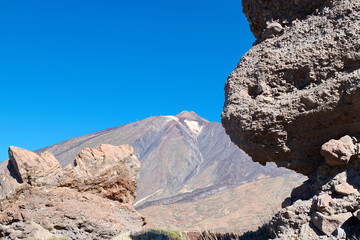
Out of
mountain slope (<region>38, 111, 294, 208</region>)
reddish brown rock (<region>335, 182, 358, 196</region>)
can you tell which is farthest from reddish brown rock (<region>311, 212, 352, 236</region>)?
mountain slope (<region>38, 111, 294, 208</region>)

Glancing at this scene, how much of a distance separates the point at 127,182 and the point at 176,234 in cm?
300

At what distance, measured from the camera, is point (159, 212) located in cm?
3488

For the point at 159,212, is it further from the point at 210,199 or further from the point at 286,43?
the point at 286,43

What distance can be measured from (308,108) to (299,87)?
0.44 meters

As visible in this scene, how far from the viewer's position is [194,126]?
10056 cm

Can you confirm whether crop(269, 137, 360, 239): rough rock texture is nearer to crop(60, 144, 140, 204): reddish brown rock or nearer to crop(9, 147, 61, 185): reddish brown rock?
crop(60, 144, 140, 204): reddish brown rock

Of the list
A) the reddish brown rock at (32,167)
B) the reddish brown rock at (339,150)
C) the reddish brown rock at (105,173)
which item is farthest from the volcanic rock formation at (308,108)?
the reddish brown rock at (32,167)

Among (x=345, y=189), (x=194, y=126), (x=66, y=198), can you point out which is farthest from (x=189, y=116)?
(x=345, y=189)

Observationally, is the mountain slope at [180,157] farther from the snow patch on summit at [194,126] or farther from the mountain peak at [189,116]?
the mountain peak at [189,116]

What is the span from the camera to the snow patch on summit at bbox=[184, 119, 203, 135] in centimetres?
9631

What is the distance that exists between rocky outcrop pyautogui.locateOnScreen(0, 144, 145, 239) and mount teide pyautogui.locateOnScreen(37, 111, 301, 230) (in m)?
20.7

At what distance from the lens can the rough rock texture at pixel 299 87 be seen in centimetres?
500

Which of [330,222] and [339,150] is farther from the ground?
[339,150]

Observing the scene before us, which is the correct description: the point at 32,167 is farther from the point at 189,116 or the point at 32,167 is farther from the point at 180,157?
the point at 189,116
